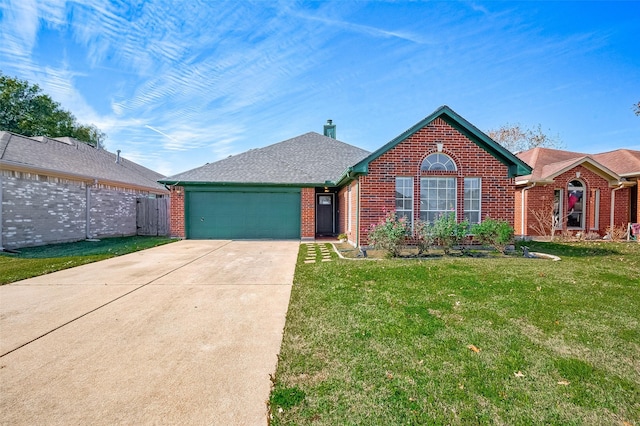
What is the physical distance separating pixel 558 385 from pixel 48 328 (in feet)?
18.8

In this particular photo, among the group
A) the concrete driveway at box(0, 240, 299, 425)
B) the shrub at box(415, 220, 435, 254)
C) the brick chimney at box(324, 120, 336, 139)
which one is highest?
the brick chimney at box(324, 120, 336, 139)

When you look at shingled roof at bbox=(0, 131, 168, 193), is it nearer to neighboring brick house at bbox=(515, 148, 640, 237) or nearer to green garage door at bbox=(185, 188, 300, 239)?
green garage door at bbox=(185, 188, 300, 239)

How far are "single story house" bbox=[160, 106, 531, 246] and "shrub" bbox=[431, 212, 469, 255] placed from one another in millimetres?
871

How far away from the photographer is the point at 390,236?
8.29m

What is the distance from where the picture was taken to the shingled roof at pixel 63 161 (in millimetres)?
10625

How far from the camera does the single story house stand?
948 cm

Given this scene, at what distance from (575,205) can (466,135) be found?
342 inches

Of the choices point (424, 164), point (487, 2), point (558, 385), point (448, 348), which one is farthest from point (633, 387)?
point (487, 2)

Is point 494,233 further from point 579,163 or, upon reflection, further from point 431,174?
point 579,163

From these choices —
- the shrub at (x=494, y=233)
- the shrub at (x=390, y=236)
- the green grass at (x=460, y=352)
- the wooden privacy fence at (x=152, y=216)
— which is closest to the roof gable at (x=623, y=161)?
the shrub at (x=494, y=233)

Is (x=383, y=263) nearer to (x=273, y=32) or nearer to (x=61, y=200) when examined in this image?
(x=273, y=32)

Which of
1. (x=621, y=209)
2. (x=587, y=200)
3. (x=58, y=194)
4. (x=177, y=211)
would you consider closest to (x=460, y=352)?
(x=177, y=211)

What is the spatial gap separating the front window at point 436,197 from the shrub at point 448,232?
698 millimetres

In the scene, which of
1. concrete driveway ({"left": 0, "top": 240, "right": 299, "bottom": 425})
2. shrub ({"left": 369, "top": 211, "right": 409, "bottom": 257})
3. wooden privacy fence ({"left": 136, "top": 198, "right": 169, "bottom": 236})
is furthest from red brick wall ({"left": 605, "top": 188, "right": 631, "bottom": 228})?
wooden privacy fence ({"left": 136, "top": 198, "right": 169, "bottom": 236})
